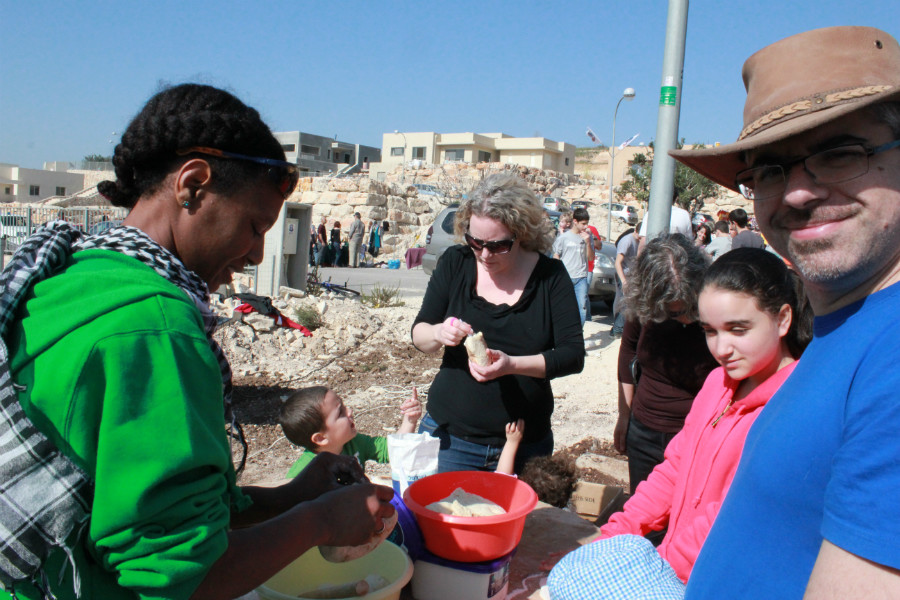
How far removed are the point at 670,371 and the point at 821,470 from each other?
7.26 feet

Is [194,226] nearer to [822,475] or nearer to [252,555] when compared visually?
[252,555]

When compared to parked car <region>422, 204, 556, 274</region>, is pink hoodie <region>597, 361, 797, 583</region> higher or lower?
lower

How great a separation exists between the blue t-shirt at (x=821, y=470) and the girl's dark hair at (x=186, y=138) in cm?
117

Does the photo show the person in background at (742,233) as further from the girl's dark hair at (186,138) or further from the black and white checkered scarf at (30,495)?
the black and white checkered scarf at (30,495)

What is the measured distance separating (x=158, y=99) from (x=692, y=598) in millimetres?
1577

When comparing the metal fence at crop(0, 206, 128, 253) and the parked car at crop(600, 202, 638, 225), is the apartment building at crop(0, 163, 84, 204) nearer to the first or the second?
the parked car at crop(600, 202, 638, 225)

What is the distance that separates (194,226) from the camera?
1312mm

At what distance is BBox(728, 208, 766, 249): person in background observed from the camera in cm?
852

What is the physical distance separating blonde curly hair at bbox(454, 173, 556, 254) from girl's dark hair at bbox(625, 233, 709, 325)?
0.49 m

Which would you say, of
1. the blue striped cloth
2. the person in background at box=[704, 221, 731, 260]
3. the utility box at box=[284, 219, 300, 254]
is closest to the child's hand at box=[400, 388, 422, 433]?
the blue striped cloth

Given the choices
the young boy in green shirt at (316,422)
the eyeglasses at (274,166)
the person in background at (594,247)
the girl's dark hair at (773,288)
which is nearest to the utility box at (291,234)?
the person in background at (594,247)

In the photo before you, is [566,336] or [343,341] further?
[343,341]

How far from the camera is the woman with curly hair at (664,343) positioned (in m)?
2.98

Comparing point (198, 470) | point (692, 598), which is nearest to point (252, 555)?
point (198, 470)
